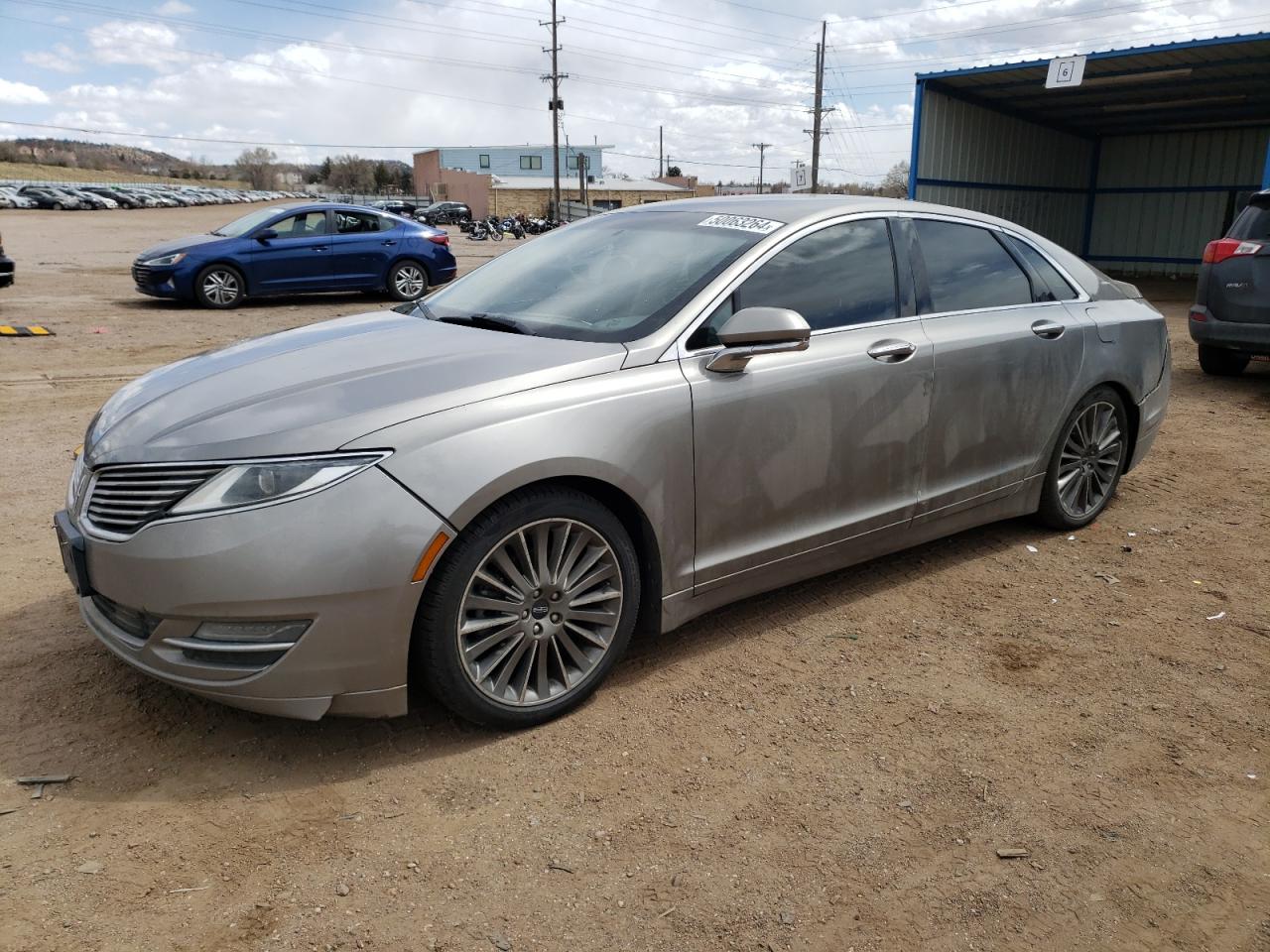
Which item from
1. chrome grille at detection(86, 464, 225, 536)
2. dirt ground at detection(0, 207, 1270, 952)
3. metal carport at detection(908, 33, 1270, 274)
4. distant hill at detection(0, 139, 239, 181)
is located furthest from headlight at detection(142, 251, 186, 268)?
distant hill at detection(0, 139, 239, 181)

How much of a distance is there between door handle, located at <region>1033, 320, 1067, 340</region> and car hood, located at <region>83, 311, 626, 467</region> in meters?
2.24

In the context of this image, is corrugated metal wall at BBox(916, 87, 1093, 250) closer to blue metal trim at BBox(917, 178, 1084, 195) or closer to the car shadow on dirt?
blue metal trim at BBox(917, 178, 1084, 195)

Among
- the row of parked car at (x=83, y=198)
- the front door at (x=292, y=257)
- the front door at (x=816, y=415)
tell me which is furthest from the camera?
the row of parked car at (x=83, y=198)

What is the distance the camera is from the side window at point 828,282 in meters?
3.49

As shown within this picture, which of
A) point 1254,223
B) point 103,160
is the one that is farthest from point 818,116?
point 103,160

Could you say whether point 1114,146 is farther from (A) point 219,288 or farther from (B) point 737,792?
(B) point 737,792

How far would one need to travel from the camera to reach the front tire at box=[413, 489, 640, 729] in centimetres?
282

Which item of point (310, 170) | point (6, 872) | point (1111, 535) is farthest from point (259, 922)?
point (310, 170)

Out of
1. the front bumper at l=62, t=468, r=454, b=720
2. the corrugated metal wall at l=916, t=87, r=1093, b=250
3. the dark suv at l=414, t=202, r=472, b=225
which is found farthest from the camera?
the dark suv at l=414, t=202, r=472, b=225

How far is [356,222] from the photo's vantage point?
14.7 meters

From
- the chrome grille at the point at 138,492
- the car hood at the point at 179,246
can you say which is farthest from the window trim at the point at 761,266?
the car hood at the point at 179,246

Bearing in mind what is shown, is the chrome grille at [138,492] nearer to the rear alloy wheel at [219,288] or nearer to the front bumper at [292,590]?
the front bumper at [292,590]

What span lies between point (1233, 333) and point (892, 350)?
20.1ft

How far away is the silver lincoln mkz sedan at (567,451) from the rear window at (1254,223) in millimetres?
4722
